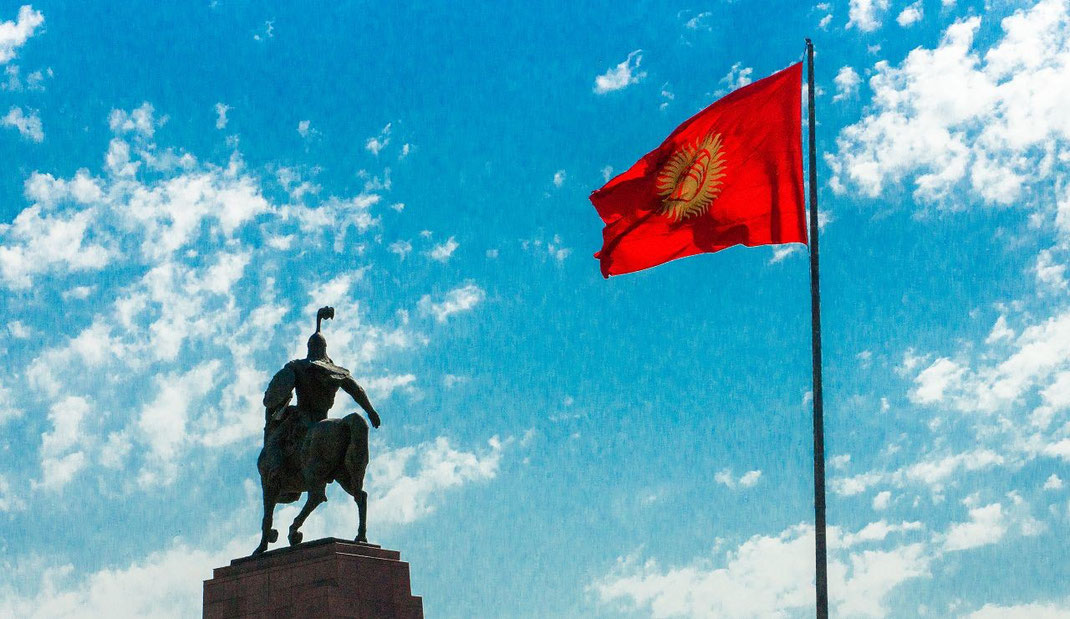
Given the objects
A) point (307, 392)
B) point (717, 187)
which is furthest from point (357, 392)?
point (717, 187)

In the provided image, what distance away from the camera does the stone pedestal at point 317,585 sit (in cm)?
1869

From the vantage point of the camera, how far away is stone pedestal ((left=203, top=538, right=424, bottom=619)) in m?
18.7

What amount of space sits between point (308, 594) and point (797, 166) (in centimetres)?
845

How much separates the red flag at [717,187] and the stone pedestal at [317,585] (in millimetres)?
5292

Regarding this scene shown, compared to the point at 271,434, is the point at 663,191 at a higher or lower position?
higher

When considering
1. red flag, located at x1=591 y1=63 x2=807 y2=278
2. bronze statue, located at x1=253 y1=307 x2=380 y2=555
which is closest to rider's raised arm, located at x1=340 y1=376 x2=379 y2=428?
bronze statue, located at x1=253 y1=307 x2=380 y2=555

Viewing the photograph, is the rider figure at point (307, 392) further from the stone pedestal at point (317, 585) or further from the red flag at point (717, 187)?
the red flag at point (717, 187)

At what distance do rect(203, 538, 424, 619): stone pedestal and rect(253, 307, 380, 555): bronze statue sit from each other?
42 cm

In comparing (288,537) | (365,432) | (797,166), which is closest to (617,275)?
(797,166)

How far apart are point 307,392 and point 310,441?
2.86 ft

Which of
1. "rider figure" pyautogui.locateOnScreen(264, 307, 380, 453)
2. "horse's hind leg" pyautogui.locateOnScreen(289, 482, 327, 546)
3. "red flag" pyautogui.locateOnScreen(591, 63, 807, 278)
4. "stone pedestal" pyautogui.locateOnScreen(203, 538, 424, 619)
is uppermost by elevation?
"red flag" pyautogui.locateOnScreen(591, 63, 807, 278)

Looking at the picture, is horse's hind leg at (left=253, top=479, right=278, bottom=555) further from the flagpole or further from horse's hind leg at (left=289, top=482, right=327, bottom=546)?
the flagpole

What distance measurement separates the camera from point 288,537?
19.9 metres

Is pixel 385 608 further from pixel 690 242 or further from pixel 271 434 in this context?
pixel 690 242
